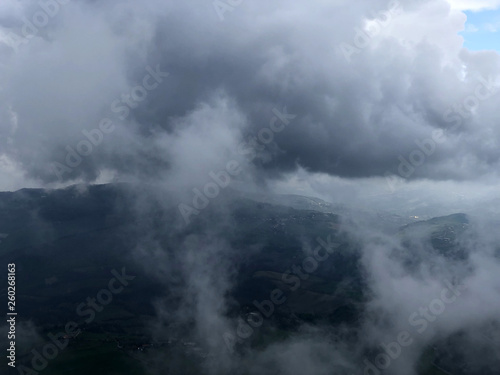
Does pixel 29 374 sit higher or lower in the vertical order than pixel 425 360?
lower

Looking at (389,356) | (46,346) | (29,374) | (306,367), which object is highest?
(389,356)

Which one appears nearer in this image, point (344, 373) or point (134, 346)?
point (344, 373)

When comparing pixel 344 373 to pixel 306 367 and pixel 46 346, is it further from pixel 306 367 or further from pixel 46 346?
pixel 46 346

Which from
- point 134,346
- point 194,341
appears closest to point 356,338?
point 194,341

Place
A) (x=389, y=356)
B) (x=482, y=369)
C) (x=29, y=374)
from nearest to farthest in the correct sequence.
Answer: (x=29, y=374) < (x=482, y=369) < (x=389, y=356)

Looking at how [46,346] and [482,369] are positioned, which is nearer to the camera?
[482,369]

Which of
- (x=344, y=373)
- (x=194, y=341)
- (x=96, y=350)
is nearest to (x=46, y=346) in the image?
(x=96, y=350)

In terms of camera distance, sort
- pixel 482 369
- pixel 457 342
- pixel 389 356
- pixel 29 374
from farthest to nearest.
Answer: pixel 457 342 < pixel 389 356 < pixel 482 369 < pixel 29 374

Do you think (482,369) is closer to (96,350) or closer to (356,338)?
(356,338)

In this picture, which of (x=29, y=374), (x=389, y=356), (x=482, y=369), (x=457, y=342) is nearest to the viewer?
(x=29, y=374)
